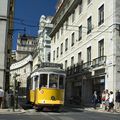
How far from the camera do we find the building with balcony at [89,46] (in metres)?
33.6

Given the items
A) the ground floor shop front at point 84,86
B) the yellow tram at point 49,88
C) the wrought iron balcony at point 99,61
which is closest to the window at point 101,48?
the wrought iron balcony at point 99,61

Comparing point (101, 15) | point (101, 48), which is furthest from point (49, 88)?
point (101, 15)

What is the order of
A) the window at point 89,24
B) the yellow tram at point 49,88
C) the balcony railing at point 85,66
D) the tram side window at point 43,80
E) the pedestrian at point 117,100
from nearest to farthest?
the yellow tram at point 49,88 → the tram side window at point 43,80 → the pedestrian at point 117,100 → the balcony railing at point 85,66 → the window at point 89,24

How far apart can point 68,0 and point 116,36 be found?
22653mm

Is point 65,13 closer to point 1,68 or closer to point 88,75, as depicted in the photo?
point 88,75

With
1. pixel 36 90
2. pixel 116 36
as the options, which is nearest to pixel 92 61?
pixel 116 36

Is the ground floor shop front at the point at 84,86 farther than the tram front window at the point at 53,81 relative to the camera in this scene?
Yes

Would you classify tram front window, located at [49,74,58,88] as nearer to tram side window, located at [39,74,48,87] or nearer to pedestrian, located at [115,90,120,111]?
tram side window, located at [39,74,48,87]

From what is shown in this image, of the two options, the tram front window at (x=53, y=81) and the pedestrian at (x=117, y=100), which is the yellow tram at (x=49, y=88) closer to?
the tram front window at (x=53, y=81)

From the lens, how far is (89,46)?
40938mm

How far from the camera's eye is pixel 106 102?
3127cm

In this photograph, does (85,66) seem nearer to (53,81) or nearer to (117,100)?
(117,100)

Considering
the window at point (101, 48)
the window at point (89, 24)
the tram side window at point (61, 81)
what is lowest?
the tram side window at point (61, 81)

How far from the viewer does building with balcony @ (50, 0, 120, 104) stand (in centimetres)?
3359
